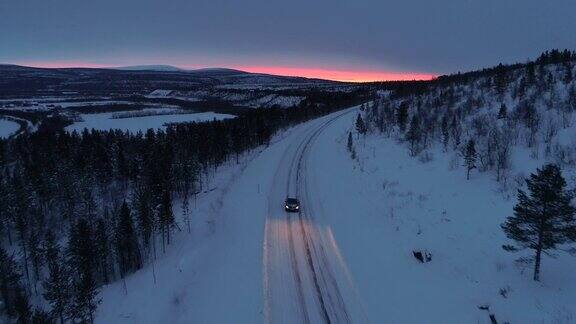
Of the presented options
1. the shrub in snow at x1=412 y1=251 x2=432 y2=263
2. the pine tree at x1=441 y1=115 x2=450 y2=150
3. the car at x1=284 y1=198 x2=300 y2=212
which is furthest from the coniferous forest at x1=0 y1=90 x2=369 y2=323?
the pine tree at x1=441 y1=115 x2=450 y2=150

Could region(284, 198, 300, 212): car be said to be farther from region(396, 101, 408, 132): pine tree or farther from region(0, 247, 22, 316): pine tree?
region(0, 247, 22, 316): pine tree

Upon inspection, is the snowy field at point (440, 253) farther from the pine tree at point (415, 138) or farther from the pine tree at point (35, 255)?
the pine tree at point (35, 255)

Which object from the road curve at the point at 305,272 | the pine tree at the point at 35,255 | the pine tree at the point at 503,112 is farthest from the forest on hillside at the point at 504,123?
the pine tree at the point at 35,255

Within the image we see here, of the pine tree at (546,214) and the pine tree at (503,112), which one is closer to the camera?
the pine tree at (546,214)

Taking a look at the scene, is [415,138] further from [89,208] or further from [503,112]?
[89,208]

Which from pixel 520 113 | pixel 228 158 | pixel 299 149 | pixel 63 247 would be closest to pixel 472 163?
pixel 520 113

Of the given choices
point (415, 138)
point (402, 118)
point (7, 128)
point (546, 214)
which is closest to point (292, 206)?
point (415, 138)
